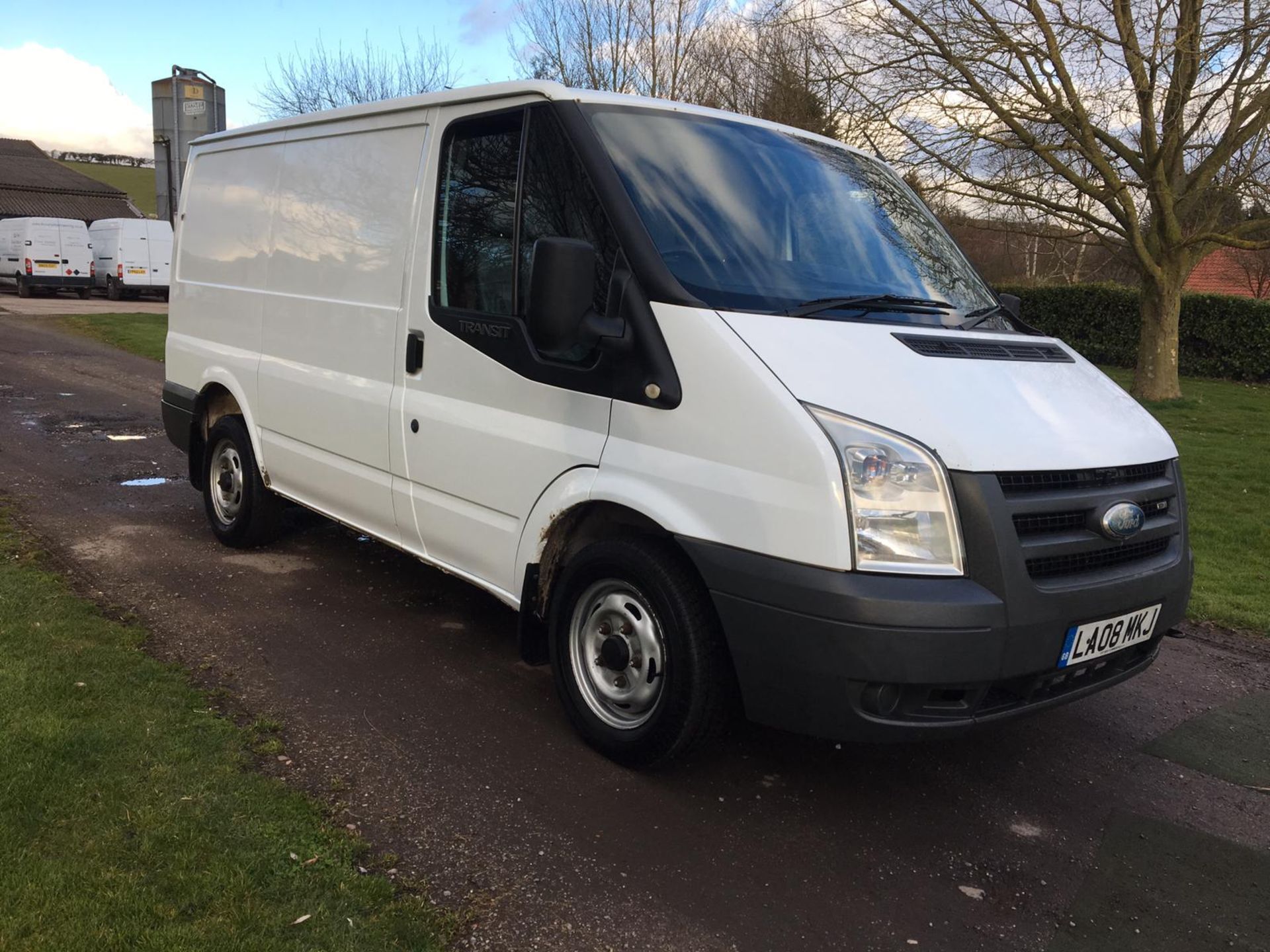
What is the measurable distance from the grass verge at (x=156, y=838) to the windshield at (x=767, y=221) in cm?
210

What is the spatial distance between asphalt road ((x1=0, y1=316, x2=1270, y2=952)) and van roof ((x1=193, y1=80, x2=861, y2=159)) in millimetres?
2415

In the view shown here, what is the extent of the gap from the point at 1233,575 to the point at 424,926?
6.03m

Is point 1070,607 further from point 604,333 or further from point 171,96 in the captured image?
point 171,96

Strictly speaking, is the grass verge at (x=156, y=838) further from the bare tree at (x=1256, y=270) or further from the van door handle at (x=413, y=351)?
the bare tree at (x=1256, y=270)

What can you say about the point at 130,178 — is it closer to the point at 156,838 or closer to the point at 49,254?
the point at 49,254

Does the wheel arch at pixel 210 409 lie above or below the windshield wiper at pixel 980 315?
below

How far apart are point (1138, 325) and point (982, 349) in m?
21.0

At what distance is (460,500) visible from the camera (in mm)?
4215

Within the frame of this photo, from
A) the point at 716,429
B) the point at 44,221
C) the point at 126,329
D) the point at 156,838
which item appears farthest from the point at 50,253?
the point at 716,429

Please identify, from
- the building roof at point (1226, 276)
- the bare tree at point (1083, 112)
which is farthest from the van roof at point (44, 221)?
the building roof at point (1226, 276)

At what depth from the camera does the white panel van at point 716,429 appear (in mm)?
2975

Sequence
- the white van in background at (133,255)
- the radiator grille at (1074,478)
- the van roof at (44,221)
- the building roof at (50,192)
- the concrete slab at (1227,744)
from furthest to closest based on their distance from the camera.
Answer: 1. the building roof at (50,192)
2. the white van in background at (133,255)
3. the van roof at (44,221)
4. the concrete slab at (1227,744)
5. the radiator grille at (1074,478)

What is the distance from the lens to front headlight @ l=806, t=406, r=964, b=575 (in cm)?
295

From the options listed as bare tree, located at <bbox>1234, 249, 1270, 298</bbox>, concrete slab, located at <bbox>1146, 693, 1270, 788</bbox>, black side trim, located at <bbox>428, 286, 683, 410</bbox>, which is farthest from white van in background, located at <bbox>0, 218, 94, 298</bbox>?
bare tree, located at <bbox>1234, 249, 1270, 298</bbox>
